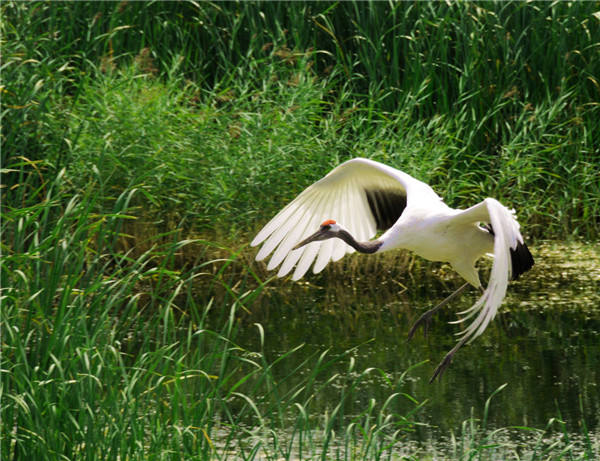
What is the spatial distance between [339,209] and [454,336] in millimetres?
1218

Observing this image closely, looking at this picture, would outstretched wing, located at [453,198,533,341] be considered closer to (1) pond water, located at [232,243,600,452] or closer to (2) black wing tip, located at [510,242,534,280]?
(2) black wing tip, located at [510,242,534,280]

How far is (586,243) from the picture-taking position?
287 inches

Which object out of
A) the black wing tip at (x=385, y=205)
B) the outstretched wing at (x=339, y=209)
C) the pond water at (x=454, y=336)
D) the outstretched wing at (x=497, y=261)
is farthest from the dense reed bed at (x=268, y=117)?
the outstretched wing at (x=497, y=261)

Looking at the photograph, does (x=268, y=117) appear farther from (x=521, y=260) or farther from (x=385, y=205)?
(x=521, y=260)

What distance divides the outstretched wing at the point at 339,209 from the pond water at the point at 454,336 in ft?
1.83

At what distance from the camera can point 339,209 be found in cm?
532

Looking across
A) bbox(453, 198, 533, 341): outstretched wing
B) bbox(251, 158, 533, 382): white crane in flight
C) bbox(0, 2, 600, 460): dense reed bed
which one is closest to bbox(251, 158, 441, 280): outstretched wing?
→ bbox(251, 158, 533, 382): white crane in flight

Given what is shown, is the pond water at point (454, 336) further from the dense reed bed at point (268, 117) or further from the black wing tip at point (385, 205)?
the black wing tip at point (385, 205)

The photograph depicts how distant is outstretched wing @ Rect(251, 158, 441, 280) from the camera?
4.89m

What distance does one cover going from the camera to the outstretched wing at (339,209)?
4.89m

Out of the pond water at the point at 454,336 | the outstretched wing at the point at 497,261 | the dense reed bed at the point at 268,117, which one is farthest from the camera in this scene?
the dense reed bed at the point at 268,117

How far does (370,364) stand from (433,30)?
3.25 meters

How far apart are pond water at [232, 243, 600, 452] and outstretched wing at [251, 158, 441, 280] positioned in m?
0.56

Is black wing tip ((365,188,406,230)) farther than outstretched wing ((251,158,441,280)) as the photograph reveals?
Yes
